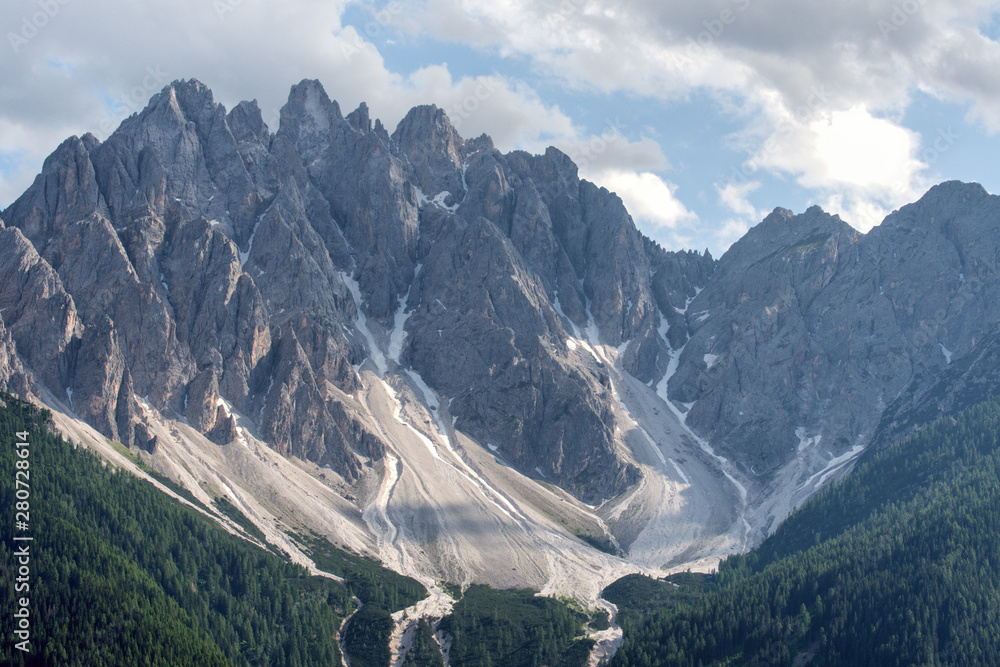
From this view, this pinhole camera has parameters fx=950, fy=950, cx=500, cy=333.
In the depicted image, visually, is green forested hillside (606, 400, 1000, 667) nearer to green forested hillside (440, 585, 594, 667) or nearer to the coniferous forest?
green forested hillside (440, 585, 594, 667)

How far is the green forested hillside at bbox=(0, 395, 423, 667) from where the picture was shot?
14188cm

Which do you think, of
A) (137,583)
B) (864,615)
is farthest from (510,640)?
(137,583)

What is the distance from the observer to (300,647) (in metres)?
175

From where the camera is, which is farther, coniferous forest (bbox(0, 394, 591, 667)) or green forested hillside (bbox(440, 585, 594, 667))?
green forested hillside (bbox(440, 585, 594, 667))

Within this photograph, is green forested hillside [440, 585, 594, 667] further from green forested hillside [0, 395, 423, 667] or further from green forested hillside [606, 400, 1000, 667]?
green forested hillside [0, 395, 423, 667]

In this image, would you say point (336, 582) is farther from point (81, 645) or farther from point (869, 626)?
point (869, 626)

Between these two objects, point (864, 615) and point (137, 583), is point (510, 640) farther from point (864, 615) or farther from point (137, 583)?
point (137, 583)

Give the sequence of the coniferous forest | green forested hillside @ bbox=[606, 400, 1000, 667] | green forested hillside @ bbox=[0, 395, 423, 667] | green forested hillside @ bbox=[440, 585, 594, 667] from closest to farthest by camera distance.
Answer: green forested hillside @ bbox=[0, 395, 423, 667] < the coniferous forest < green forested hillside @ bbox=[606, 400, 1000, 667] < green forested hillside @ bbox=[440, 585, 594, 667]

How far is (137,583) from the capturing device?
158 metres

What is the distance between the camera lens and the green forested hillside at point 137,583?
14188cm

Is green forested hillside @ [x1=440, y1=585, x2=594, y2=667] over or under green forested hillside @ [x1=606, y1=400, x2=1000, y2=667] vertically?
under

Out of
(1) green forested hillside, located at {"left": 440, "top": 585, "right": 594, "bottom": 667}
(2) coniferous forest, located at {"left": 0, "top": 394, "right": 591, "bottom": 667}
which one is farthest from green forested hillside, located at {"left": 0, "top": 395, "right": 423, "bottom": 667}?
(1) green forested hillside, located at {"left": 440, "top": 585, "right": 594, "bottom": 667}

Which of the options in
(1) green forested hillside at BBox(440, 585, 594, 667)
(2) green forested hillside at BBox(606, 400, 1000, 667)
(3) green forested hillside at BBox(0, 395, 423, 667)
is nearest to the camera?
(3) green forested hillside at BBox(0, 395, 423, 667)

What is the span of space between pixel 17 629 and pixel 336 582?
72563 mm
